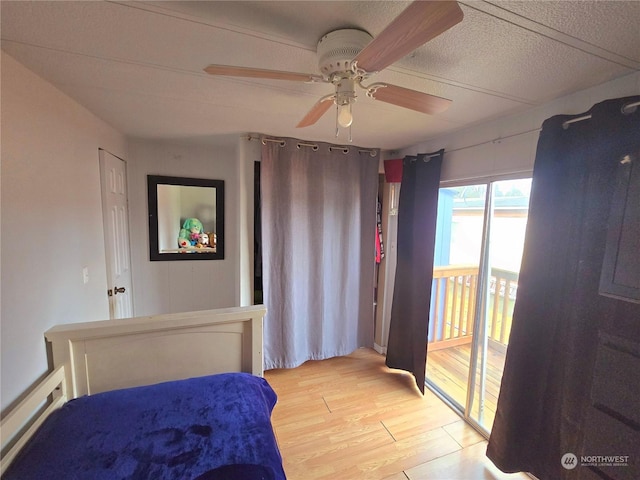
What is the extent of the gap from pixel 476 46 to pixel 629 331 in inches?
54.7

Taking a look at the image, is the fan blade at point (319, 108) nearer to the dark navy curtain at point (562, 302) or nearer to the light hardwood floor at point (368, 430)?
the dark navy curtain at point (562, 302)

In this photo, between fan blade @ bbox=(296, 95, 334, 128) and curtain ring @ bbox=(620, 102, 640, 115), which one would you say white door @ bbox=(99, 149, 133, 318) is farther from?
curtain ring @ bbox=(620, 102, 640, 115)

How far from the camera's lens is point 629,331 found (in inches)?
47.9

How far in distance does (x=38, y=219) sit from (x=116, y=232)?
3.72ft

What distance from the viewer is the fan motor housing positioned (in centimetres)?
97

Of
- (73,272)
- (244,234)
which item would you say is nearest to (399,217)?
(244,234)

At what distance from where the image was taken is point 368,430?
2.08 m

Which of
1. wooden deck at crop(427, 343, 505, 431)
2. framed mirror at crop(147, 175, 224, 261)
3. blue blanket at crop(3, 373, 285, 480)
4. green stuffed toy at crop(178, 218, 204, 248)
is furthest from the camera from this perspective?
green stuffed toy at crop(178, 218, 204, 248)

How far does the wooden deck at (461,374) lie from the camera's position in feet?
7.60

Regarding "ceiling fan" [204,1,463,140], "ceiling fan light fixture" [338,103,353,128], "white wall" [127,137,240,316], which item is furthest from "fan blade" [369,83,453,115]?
"white wall" [127,137,240,316]

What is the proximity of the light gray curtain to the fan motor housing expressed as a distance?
1585 millimetres

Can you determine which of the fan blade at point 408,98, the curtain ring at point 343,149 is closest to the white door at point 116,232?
the curtain ring at point 343,149

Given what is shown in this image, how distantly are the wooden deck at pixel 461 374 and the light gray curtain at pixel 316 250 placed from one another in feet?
2.48

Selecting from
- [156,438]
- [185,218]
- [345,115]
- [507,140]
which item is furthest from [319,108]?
[185,218]
